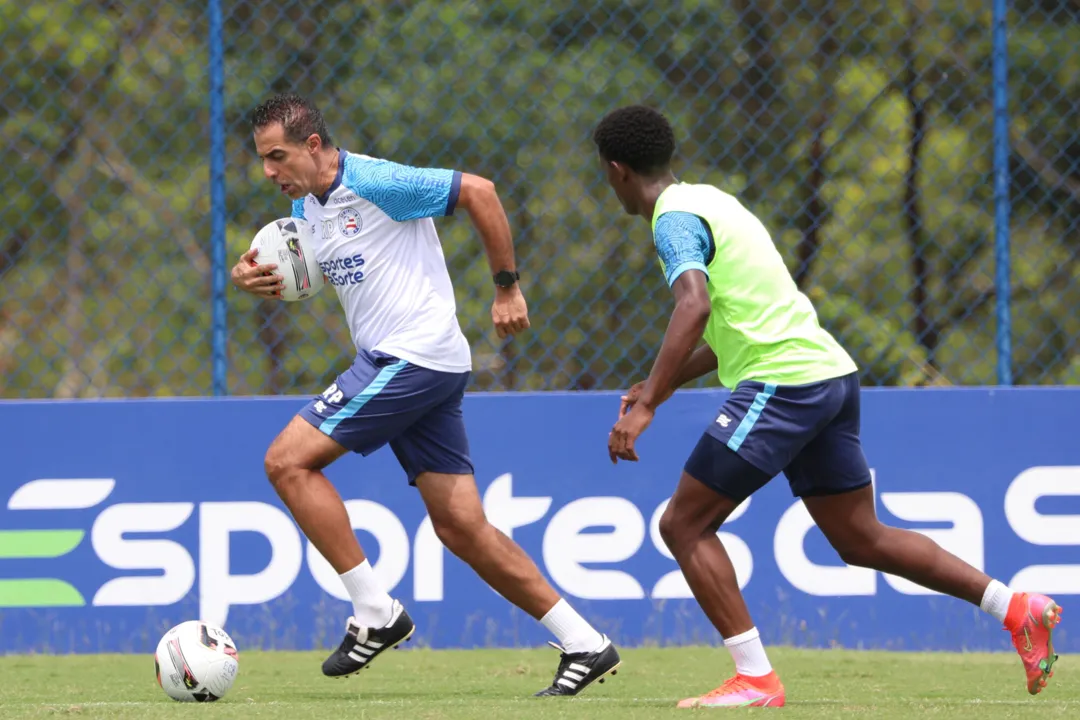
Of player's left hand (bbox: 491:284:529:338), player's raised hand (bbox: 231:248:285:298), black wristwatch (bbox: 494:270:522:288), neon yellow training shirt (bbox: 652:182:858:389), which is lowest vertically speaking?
player's raised hand (bbox: 231:248:285:298)

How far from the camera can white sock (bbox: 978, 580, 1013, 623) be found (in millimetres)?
5152

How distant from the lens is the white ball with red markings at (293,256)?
5.66 meters

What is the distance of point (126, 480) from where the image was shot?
23.6ft

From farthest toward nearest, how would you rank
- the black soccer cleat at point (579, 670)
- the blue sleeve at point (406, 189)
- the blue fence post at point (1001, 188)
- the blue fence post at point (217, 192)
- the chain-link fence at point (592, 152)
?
1. the chain-link fence at point (592, 152)
2. the blue fence post at point (1001, 188)
3. the blue fence post at point (217, 192)
4. the blue sleeve at point (406, 189)
5. the black soccer cleat at point (579, 670)

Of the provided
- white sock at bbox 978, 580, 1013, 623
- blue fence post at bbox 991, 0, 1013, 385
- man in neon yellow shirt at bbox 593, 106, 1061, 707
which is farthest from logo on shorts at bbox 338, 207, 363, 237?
blue fence post at bbox 991, 0, 1013, 385

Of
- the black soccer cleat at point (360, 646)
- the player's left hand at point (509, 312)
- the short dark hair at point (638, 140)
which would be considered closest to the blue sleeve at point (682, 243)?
the short dark hair at point (638, 140)

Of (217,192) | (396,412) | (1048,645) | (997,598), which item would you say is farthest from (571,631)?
(217,192)

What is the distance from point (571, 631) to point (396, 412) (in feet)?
3.06

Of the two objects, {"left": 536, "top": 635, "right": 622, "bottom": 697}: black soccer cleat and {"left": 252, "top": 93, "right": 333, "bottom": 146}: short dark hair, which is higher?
{"left": 252, "top": 93, "right": 333, "bottom": 146}: short dark hair

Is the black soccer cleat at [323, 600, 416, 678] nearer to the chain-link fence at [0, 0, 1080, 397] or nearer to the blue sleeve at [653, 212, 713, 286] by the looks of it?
the blue sleeve at [653, 212, 713, 286]

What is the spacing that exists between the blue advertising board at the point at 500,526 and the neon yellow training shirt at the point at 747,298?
7.54 ft

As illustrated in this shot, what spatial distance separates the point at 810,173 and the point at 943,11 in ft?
3.53

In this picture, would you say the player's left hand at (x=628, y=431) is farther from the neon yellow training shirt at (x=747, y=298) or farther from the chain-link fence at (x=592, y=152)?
the chain-link fence at (x=592, y=152)

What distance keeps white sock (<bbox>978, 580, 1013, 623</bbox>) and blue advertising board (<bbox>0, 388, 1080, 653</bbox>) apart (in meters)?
2.02
